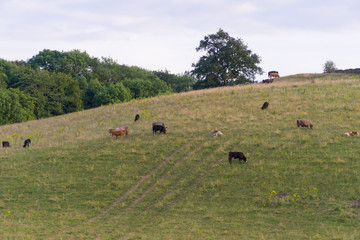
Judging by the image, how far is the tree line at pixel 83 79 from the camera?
71.0 meters

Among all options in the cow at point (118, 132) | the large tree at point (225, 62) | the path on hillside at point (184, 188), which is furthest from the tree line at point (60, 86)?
the path on hillside at point (184, 188)

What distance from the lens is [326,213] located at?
17844 millimetres

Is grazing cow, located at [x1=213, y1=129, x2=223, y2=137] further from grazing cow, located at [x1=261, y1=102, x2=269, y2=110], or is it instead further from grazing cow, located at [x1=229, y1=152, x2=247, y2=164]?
grazing cow, located at [x1=261, y1=102, x2=269, y2=110]

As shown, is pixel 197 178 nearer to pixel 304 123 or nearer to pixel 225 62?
pixel 304 123

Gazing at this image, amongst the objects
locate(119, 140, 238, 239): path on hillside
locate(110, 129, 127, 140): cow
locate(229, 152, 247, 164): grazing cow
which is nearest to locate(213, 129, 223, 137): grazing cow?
locate(119, 140, 238, 239): path on hillside

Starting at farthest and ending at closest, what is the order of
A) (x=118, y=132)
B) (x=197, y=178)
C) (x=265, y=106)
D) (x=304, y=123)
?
(x=265, y=106) → (x=118, y=132) → (x=304, y=123) → (x=197, y=178)

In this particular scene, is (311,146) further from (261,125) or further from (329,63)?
(329,63)

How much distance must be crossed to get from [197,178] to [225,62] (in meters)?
50.3

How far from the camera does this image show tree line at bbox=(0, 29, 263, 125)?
71.0 m

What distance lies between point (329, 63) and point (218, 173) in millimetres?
79295

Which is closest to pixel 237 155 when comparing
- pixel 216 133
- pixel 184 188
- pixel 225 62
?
pixel 184 188

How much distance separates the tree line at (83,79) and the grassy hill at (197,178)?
102 feet

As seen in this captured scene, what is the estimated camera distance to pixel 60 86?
84.8 m

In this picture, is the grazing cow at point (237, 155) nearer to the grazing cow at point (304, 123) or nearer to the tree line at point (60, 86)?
the grazing cow at point (304, 123)
